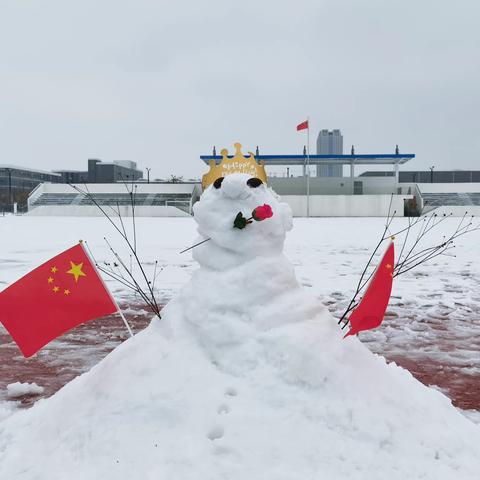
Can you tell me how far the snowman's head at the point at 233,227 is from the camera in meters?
2.99

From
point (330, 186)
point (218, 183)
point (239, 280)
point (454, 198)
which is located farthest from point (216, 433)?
point (454, 198)

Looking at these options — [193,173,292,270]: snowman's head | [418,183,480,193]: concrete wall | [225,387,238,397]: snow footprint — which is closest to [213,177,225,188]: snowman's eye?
[193,173,292,270]: snowman's head

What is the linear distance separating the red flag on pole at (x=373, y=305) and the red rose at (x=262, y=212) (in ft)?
2.47

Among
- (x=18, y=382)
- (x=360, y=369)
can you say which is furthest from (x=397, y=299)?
(x=18, y=382)

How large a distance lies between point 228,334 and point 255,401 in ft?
1.38

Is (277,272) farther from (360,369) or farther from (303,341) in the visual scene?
(360,369)

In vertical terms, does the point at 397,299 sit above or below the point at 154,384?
below

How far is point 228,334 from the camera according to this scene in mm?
2742

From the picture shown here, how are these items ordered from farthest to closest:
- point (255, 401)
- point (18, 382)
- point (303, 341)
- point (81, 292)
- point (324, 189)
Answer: point (324, 189)
point (18, 382)
point (81, 292)
point (303, 341)
point (255, 401)

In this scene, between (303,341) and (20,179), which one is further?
(20,179)

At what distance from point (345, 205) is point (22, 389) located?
39296mm

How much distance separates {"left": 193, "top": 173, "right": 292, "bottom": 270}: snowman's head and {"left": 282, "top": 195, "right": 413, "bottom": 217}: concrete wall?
37.9 metres

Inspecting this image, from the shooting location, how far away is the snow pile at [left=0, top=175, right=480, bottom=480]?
2.33 m

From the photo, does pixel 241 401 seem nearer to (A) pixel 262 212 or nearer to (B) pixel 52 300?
(A) pixel 262 212
